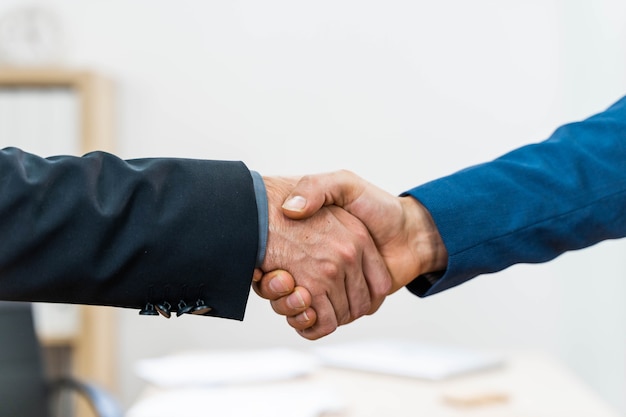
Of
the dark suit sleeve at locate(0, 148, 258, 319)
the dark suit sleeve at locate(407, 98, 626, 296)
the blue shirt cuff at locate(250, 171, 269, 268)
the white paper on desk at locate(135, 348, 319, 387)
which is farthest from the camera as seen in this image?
the white paper on desk at locate(135, 348, 319, 387)

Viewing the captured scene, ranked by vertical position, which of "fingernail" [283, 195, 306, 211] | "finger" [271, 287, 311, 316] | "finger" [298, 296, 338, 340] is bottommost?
"finger" [298, 296, 338, 340]

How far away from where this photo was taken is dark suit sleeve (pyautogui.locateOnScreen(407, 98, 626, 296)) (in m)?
1.54

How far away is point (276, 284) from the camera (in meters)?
1.50

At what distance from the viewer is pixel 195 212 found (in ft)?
4.46

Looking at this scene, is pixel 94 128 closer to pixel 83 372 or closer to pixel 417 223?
pixel 83 372

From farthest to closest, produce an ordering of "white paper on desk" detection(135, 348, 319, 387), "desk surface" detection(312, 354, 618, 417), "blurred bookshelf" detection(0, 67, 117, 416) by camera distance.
A: "blurred bookshelf" detection(0, 67, 117, 416) → "white paper on desk" detection(135, 348, 319, 387) → "desk surface" detection(312, 354, 618, 417)

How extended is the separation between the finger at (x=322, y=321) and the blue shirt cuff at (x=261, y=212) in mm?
140

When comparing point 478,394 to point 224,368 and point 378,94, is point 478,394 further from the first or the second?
→ point 378,94

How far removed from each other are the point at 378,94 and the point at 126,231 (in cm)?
159

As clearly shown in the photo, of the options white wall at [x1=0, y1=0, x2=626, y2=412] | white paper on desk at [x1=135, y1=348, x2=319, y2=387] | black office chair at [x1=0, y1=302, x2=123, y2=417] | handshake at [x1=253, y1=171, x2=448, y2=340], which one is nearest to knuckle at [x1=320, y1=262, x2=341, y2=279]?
handshake at [x1=253, y1=171, x2=448, y2=340]

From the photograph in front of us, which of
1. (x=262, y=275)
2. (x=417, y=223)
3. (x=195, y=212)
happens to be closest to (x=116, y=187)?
(x=195, y=212)

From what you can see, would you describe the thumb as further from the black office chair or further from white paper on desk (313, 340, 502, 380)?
the black office chair

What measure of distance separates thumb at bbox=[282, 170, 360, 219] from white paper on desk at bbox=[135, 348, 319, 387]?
0.52 meters

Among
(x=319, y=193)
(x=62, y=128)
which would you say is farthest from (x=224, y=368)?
(x=62, y=128)
